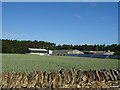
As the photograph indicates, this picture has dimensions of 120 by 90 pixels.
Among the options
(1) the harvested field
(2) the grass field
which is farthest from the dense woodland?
(1) the harvested field

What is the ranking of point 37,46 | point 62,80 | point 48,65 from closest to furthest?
point 62,80 → point 48,65 → point 37,46

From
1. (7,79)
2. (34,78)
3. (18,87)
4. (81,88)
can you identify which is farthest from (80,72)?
(7,79)

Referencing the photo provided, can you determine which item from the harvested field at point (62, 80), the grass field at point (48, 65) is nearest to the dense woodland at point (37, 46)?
the grass field at point (48, 65)

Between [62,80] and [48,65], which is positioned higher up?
[62,80]

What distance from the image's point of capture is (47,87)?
3188mm

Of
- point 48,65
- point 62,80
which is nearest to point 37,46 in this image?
point 48,65

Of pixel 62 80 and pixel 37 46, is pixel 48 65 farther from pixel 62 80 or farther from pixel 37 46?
pixel 37 46

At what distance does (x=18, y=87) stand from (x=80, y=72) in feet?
4.39

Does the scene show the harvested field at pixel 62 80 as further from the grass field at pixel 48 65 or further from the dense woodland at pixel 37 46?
the dense woodland at pixel 37 46

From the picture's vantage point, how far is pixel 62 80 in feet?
11.0

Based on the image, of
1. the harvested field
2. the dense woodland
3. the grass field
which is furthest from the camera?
the dense woodland

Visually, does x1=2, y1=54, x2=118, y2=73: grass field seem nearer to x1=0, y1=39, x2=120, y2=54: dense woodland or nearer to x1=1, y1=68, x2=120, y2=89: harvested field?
x1=1, y1=68, x2=120, y2=89: harvested field

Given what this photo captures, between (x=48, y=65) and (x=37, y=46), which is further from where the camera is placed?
(x=37, y=46)

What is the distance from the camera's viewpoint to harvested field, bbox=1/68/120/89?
10.7 feet
